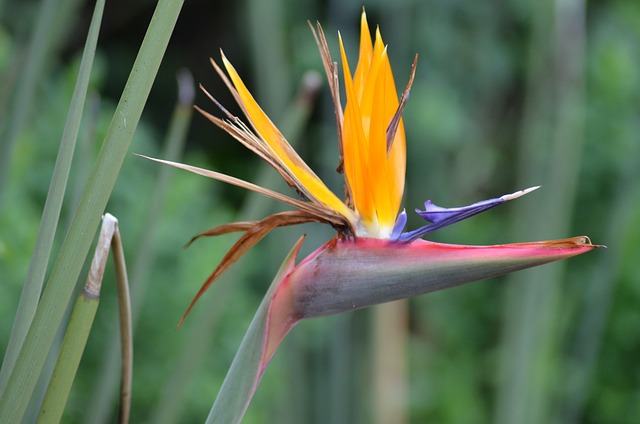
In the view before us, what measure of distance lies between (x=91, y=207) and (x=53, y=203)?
44 mm

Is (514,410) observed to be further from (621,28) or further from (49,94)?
(621,28)

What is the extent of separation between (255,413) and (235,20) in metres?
1.01

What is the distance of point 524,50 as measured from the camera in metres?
1.57

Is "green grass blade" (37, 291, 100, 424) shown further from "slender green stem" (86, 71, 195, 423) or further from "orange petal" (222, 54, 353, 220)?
"slender green stem" (86, 71, 195, 423)

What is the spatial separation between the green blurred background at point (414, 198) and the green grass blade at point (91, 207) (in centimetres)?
25

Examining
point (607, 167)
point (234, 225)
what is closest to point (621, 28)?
point (607, 167)

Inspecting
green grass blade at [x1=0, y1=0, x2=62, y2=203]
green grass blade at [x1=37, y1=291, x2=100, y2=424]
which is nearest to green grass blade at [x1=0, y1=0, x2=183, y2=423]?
green grass blade at [x1=37, y1=291, x2=100, y2=424]

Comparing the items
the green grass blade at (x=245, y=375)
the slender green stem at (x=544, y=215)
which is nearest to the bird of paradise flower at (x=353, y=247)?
the green grass blade at (x=245, y=375)

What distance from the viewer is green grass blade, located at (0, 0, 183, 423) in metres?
0.26

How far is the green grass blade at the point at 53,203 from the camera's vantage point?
293mm

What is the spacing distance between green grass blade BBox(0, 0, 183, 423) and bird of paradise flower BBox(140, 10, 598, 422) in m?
0.03

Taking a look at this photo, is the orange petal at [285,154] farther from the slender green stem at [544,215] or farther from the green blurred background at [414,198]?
the slender green stem at [544,215]

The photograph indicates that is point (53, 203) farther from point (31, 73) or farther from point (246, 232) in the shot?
point (31, 73)

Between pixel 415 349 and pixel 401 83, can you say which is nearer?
pixel 401 83
